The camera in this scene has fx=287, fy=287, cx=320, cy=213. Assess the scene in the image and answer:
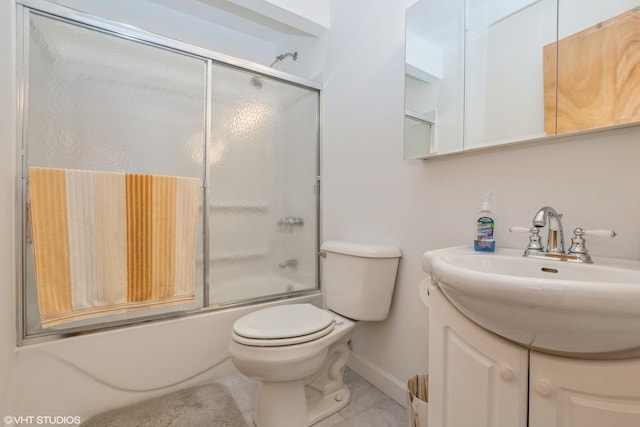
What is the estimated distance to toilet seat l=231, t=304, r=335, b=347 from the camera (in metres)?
1.05

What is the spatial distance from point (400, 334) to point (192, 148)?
139 cm

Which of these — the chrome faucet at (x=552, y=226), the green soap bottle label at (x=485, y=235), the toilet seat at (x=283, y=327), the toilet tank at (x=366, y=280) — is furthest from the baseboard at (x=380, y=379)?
the chrome faucet at (x=552, y=226)

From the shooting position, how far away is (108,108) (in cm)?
132

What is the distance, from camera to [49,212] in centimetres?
108

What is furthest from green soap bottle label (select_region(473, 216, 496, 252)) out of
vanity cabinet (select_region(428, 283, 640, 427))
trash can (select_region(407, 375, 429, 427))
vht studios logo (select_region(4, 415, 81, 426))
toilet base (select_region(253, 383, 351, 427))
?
vht studios logo (select_region(4, 415, 81, 426))

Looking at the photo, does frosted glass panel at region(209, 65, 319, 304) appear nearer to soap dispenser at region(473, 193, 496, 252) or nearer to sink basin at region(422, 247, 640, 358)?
soap dispenser at region(473, 193, 496, 252)

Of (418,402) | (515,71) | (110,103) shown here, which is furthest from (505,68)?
(110,103)

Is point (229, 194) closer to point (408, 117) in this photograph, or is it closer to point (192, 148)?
point (192, 148)

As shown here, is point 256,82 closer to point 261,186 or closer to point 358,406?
point 261,186

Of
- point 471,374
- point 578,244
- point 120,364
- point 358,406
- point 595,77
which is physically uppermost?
point 595,77

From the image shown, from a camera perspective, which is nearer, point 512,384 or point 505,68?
point 512,384

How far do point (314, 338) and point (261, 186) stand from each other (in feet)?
3.22

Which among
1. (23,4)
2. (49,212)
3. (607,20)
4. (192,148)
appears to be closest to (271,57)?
(192,148)

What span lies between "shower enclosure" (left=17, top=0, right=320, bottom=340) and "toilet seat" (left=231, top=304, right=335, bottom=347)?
0.39m
